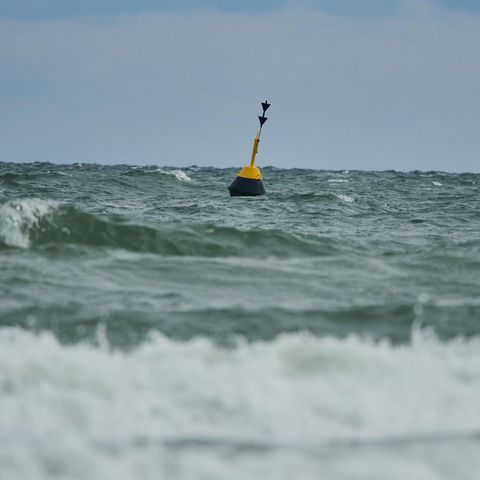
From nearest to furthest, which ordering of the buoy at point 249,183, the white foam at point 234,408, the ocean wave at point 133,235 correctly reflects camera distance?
the white foam at point 234,408 → the ocean wave at point 133,235 → the buoy at point 249,183

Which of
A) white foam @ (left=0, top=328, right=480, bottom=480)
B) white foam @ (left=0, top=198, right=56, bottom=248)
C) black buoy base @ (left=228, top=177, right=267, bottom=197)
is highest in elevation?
black buoy base @ (left=228, top=177, right=267, bottom=197)

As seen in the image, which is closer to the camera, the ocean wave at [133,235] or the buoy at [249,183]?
the ocean wave at [133,235]

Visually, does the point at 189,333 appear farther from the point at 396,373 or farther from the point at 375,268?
the point at 375,268

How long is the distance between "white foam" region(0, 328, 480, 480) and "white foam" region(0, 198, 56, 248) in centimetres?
368

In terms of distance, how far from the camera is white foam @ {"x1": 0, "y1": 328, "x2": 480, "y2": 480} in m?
3.02

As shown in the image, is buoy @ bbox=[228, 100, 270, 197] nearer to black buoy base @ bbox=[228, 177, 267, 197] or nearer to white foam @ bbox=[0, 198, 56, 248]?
black buoy base @ bbox=[228, 177, 267, 197]

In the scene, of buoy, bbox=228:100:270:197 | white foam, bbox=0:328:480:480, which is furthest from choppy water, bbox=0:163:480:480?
buoy, bbox=228:100:270:197

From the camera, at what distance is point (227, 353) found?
4324mm

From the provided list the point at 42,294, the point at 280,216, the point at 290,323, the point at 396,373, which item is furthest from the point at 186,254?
the point at 280,216

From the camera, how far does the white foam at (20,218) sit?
816cm

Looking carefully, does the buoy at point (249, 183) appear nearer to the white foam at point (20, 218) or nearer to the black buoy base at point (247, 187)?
the black buoy base at point (247, 187)

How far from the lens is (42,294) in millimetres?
5832

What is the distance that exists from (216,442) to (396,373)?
118 cm

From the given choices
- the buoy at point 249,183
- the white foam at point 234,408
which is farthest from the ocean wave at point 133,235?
the buoy at point 249,183
